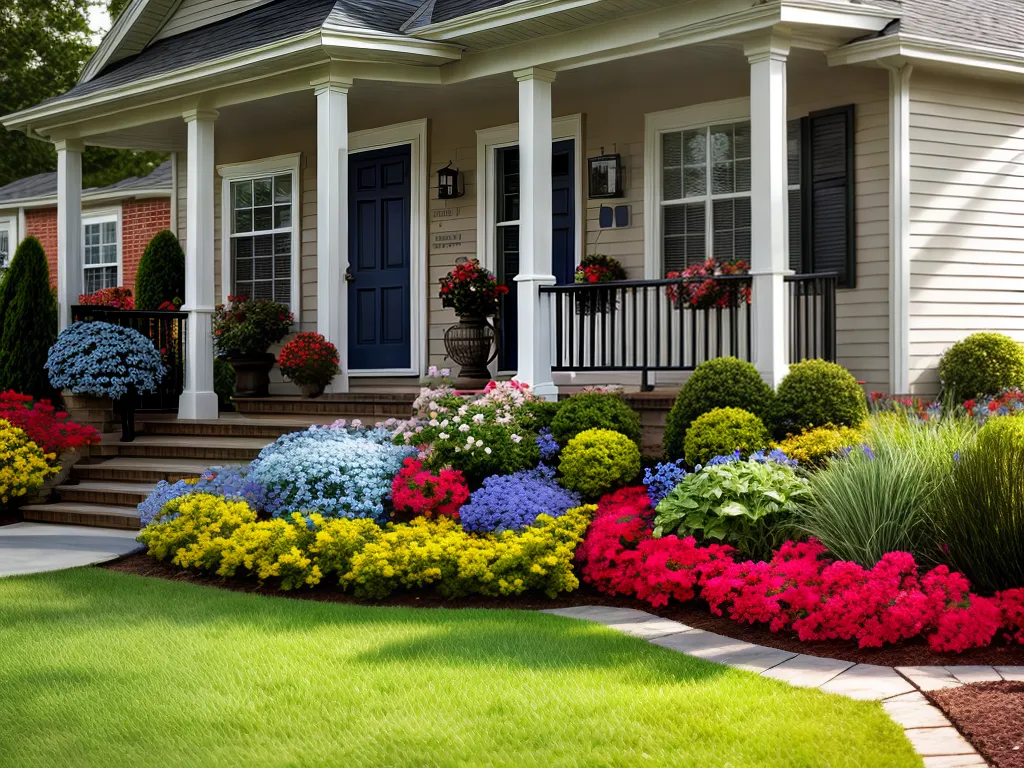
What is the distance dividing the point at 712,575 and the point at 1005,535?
1412mm

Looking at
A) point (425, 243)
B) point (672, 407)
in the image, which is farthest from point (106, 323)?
point (672, 407)

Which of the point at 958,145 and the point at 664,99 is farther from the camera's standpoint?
the point at 664,99

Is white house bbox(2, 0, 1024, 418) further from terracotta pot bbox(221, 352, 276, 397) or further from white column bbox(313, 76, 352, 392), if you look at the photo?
terracotta pot bbox(221, 352, 276, 397)

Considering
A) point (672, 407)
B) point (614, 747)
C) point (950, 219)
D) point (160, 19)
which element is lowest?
point (614, 747)

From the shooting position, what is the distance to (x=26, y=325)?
1084cm

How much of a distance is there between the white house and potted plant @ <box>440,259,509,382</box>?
0.60m

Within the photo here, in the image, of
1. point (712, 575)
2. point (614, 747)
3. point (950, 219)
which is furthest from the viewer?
point (950, 219)

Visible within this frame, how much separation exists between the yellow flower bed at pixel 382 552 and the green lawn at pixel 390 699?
18.3 inches

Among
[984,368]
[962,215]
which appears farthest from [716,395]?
[962,215]

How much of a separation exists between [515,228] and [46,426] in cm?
466

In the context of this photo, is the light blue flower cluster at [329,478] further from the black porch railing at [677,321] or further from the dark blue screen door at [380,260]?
the dark blue screen door at [380,260]

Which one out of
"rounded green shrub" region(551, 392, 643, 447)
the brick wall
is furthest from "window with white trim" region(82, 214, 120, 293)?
"rounded green shrub" region(551, 392, 643, 447)

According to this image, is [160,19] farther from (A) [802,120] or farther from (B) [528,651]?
(B) [528,651]

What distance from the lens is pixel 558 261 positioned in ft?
35.0
